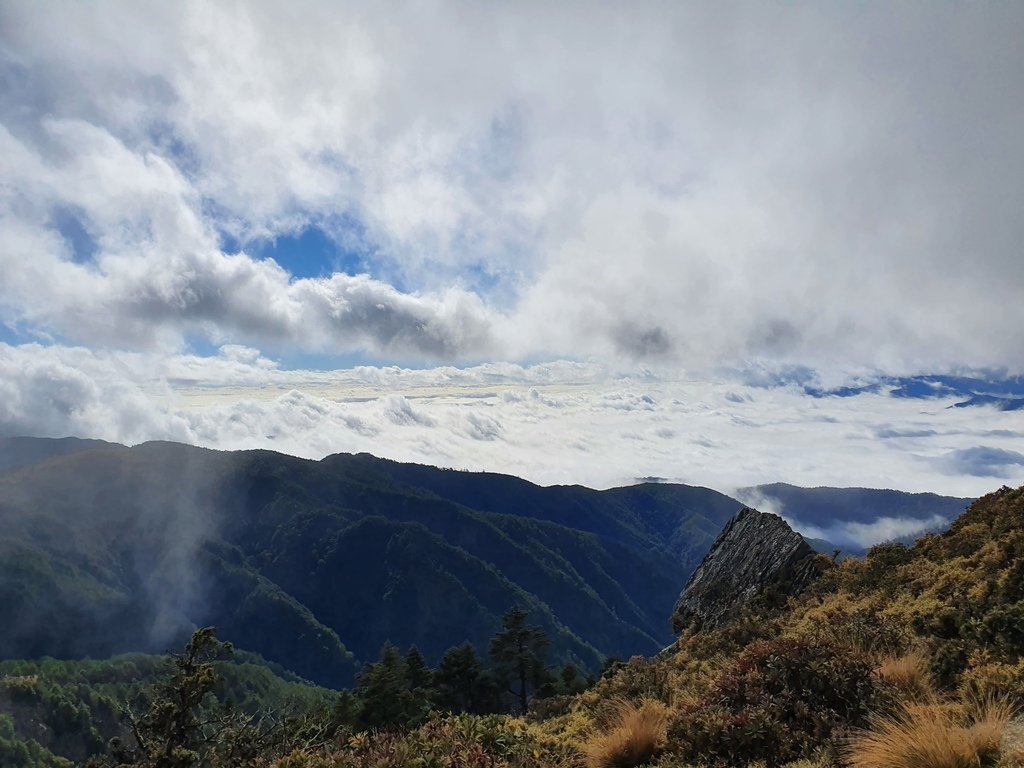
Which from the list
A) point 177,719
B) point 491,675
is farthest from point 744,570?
point 491,675

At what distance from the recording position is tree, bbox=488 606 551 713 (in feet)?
219

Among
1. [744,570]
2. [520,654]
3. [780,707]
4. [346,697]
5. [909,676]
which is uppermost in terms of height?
[909,676]

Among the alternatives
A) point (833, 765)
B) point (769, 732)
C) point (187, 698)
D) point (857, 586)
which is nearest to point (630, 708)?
point (769, 732)

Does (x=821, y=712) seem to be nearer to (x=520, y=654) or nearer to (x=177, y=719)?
(x=177, y=719)

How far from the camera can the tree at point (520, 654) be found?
219ft

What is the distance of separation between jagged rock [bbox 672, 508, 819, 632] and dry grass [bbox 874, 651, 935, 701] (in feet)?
48.2

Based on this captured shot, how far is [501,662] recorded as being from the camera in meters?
68.4

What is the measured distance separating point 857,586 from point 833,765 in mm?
15357

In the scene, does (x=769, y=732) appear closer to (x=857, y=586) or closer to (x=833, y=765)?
(x=833, y=765)

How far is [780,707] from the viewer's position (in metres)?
9.20

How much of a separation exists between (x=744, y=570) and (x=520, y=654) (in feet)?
148

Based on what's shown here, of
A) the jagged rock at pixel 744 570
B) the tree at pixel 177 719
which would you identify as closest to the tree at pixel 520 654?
the jagged rock at pixel 744 570

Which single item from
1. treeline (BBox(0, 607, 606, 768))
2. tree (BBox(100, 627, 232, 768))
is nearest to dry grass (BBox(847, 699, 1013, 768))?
treeline (BBox(0, 607, 606, 768))

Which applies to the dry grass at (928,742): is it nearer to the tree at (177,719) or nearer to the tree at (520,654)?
the tree at (177,719)
